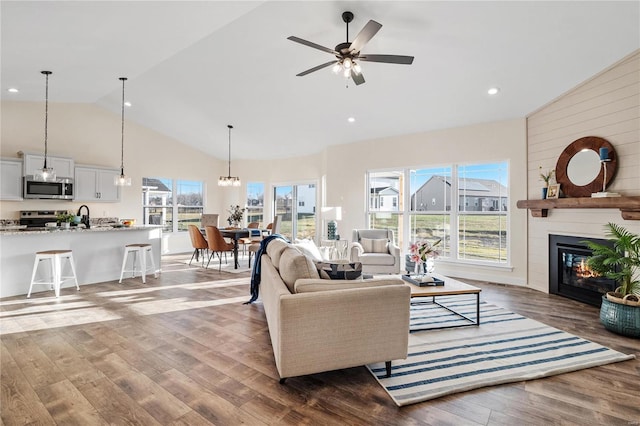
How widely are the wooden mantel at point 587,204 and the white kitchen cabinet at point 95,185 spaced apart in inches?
329

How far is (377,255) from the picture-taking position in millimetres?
5598

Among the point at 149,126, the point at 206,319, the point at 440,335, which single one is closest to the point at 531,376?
the point at 440,335

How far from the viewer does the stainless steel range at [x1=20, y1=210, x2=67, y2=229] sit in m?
6.33

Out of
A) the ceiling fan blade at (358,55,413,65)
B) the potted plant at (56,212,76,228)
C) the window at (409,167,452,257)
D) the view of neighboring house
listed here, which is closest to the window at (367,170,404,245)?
the window at (409,167,452,257)

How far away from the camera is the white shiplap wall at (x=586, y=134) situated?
12.8ft

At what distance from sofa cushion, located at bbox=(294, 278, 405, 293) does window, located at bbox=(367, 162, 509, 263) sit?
4.11 meters

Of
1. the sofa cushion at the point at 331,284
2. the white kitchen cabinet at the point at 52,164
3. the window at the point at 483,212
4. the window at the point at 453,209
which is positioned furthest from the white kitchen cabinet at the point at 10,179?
the window at the point at 483,212

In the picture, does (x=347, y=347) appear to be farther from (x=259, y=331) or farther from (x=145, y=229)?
(x=145, y=229)

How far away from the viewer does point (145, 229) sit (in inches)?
240

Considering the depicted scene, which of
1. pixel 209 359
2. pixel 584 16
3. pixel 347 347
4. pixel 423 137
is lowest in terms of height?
pixel 209 359

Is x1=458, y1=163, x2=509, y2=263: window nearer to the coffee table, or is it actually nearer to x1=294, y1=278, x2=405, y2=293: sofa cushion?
the coffee table

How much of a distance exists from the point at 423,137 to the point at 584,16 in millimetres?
3134

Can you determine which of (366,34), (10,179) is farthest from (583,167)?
(10,179)

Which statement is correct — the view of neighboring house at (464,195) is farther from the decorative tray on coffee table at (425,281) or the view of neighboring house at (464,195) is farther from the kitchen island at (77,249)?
the kitchen island at (77,249)
